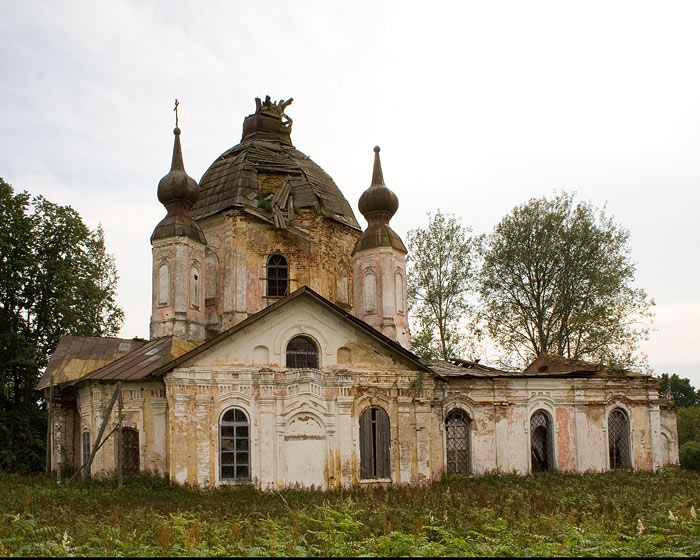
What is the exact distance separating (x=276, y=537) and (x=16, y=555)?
2.96m

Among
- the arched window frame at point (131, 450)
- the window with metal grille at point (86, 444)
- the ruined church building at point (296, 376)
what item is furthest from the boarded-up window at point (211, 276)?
the window with metal grille at point (86, 444)

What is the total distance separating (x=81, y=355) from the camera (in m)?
21.8

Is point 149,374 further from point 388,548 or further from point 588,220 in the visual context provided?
point 588,220

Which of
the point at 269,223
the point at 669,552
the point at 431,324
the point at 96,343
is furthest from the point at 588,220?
the point at 669,552

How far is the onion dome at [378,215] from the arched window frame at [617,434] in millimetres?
7350

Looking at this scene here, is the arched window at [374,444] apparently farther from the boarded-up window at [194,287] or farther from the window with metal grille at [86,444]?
the window with metal grille at [86,444]

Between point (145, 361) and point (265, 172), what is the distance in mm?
7321

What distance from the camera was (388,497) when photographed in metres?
15.0

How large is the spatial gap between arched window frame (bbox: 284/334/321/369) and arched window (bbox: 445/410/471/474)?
4443 mm

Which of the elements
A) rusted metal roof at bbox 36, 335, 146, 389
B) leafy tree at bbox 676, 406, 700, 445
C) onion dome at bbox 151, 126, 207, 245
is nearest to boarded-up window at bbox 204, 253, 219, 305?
onion dome at bbox 151, 126, 207, 245

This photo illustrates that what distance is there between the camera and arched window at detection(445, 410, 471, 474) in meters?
20.5

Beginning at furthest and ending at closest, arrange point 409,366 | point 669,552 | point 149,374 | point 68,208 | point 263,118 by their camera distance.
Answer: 1. point 68,208
2. point 263,118
3. point 409,366
4. point 149,374
5. point 669,552

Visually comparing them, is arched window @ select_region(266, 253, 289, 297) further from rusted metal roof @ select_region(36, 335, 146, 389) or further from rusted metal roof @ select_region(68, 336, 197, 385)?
rusted metal roof @ select_region(36, 335, 146, 389)

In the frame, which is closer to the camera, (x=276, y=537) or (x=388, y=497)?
(x=276, y=537)
